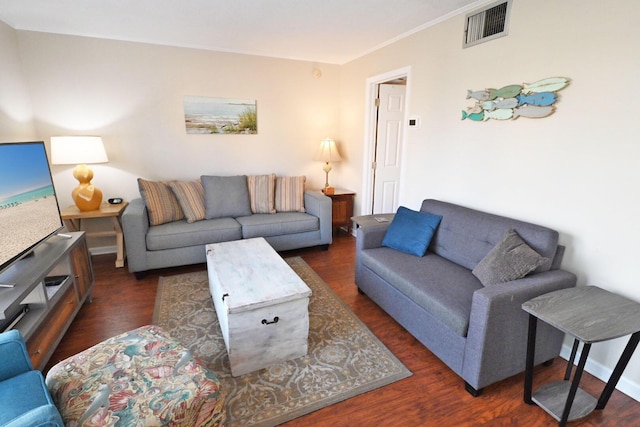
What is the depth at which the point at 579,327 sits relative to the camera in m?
1.37

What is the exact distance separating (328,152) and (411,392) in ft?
10.4

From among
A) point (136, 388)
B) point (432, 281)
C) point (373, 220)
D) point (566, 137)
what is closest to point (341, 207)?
point (373, 220)

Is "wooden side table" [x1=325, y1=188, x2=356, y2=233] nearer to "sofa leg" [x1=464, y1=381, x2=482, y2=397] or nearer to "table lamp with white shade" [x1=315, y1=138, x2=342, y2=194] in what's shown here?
"table lamp with white shade" [x1=315, y1=138, x2=342, y2=194]

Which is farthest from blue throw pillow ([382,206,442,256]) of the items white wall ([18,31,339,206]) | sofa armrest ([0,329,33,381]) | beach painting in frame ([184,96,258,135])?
beach painting in frame ([184,96,258,135])

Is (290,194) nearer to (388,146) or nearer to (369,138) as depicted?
(369,138)

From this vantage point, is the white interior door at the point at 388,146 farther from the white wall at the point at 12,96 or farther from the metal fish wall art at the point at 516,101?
the white wall at the point at 12,96

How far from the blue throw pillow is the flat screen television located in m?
2.50

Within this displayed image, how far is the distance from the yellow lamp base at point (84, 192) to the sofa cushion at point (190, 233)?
2.24 feet

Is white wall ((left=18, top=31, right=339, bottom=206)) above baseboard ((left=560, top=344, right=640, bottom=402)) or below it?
above

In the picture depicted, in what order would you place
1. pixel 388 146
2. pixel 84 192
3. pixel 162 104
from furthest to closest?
pixel 388 146
pixel 162 104
pixel 84 192

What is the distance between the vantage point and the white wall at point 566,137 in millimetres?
1739

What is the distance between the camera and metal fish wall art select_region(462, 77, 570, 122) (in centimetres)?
202

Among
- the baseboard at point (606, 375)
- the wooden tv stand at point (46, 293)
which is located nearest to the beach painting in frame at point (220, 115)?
the wooden tv stand at point (46, 293)

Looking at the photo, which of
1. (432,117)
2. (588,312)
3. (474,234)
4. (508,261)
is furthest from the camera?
(432,117)
